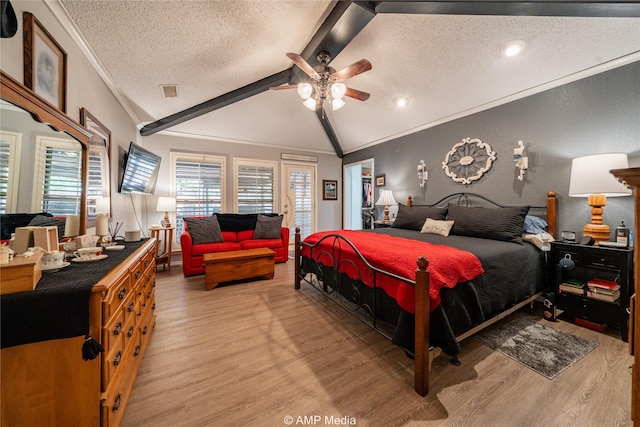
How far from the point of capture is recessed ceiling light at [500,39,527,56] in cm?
234

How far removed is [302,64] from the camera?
2.22 m

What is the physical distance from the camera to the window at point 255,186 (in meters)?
5.13

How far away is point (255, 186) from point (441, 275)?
14.8 ft

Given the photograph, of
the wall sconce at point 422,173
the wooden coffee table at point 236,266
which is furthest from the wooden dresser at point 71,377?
the wall sconce at point 422,173

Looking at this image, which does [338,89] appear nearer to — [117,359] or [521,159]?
[521,159]

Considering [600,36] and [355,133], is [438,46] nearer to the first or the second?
[600,36]

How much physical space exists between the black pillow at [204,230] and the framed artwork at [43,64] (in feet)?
7.70

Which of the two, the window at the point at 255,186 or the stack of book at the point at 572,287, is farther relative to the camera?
the window at the point at 255,186

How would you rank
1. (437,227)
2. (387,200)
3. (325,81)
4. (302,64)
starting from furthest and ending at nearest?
1. (387,200)
2. (437,227)
3. (325,81)
4. (302,64)

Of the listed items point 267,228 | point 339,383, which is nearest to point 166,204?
point 267,228

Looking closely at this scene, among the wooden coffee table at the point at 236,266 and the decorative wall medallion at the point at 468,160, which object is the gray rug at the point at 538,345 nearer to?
the decorative wall medallion at the point at 468,160

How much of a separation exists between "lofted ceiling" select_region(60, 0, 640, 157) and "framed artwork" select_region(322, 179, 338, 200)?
2.61 metres

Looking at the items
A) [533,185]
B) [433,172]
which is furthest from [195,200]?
[533,185]

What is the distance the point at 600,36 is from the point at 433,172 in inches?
87.2
